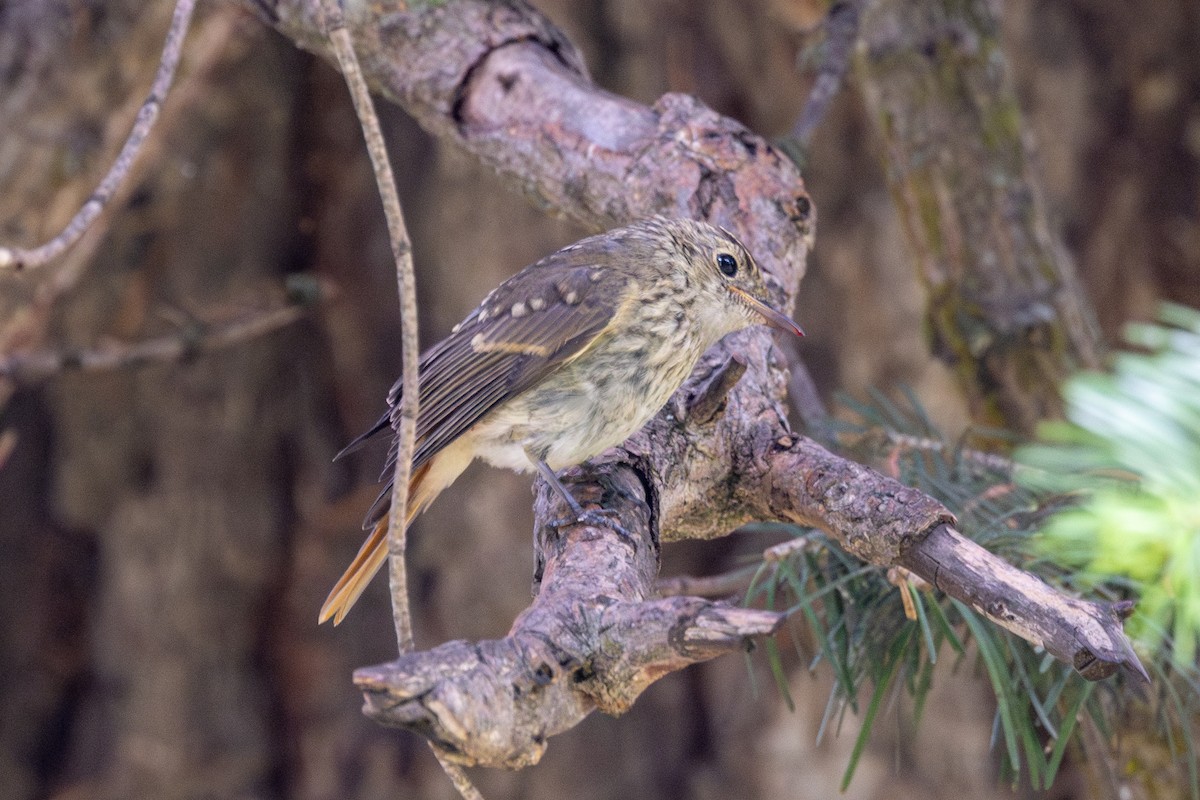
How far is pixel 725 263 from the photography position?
2.21m

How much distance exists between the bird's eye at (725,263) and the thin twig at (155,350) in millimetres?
1399

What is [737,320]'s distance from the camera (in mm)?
2211

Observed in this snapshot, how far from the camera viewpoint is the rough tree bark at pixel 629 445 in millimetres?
1146

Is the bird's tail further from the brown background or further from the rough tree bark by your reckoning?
the brown background

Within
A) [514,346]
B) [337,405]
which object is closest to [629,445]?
[514,346]

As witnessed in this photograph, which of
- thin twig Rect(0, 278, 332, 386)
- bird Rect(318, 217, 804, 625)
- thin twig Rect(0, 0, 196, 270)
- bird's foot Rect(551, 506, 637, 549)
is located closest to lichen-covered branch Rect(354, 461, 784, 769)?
bird's foot Rect(551, 506, 637, 549)

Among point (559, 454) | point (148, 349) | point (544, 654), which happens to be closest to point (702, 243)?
point (559, 454)

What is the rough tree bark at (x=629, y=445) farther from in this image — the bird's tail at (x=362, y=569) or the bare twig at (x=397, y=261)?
the bird's tail at (x=362, y=569)

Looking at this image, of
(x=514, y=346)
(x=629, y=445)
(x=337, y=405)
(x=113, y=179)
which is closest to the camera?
(x=113, y=179)

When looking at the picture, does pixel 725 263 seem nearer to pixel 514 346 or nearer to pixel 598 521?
pixel 514 346

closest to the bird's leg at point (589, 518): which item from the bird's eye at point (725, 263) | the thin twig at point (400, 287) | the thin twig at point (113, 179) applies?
the thin twig at point (400, 287)

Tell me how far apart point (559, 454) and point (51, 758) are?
6.49 feet

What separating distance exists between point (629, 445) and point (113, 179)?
2.97 ft

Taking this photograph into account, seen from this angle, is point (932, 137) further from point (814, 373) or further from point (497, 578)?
point (497, 578)
